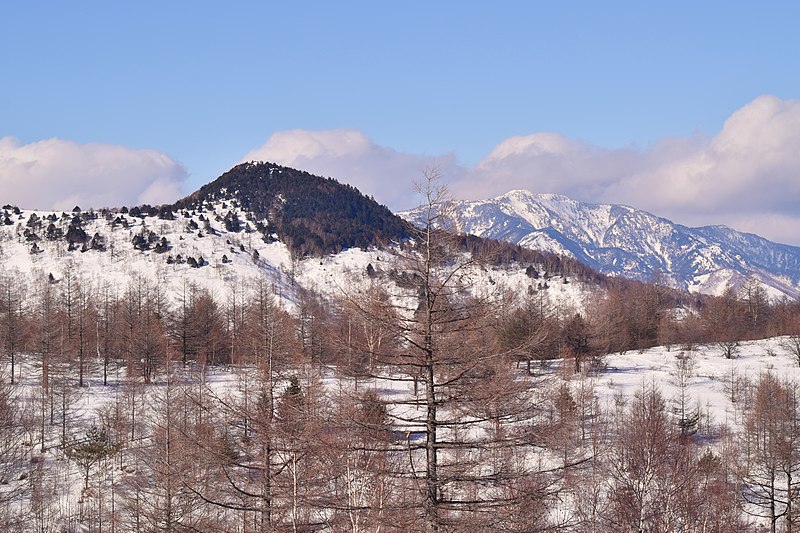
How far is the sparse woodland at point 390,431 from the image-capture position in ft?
42.1

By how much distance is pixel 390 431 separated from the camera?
13.1 meters

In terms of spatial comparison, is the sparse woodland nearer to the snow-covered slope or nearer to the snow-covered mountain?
the snow-covered slope

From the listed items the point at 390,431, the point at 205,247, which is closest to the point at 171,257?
the point at 205,247

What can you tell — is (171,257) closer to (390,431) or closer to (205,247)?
(205,247)

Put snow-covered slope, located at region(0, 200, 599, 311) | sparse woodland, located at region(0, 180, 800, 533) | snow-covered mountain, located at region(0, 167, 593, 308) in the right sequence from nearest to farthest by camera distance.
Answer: sparse woodland, located at region(0, 180, 800, 533) → snow-covered slope, located at region(0, 200, 599, 311) → snow-covered mountain, located at region(0, 167, 593, 308)

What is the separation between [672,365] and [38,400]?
59.7 meters

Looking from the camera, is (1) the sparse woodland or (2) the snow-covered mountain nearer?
(1) the sparse woodland

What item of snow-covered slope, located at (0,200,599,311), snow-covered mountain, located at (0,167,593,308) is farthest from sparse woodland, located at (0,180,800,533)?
snow-covered mountain, located at (0,167,593,308)

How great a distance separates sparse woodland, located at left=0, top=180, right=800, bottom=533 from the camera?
12820 mm

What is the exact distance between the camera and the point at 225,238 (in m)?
162

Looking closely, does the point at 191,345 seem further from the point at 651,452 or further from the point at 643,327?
the point at 643,327

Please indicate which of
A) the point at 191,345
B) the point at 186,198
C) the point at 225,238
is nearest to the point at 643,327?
the point at 191,345

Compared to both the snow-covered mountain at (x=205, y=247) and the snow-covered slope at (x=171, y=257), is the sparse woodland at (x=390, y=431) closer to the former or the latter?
the snow-covered slope at (x=171, y=257)

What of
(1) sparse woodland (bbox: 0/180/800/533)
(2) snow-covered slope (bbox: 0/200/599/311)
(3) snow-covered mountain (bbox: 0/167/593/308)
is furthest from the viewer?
(3) snow-covered mountain (bbox: 0/167/593/308)
